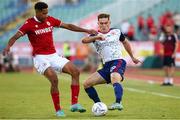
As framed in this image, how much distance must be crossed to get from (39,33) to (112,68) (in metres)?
1.71

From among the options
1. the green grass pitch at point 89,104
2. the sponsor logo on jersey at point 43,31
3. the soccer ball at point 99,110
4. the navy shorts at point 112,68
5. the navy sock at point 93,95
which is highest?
the sponsor logo on jersey at point 43,31

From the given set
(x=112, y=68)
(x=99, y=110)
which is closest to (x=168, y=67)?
(x=112, y=68)

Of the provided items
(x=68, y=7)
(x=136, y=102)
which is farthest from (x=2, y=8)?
(x=136, y=102)

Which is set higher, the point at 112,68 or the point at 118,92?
the point at 112,68

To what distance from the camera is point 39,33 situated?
13.2m

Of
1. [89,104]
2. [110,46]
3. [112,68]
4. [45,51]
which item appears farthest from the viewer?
[89,104]

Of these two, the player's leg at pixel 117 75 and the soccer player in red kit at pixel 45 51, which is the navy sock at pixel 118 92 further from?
the soccer player in red kit at pixel 45 51

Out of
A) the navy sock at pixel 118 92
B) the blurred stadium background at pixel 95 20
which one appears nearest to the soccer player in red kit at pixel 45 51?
the navy sock at pixel 118 92

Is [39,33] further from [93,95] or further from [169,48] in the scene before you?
[169,48]

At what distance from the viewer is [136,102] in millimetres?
16641

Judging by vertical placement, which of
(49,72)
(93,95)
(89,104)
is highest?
(49,72)

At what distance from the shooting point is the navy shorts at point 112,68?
13.6 m

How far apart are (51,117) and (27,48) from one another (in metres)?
26.7

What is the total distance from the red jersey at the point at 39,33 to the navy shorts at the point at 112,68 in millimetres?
1214
